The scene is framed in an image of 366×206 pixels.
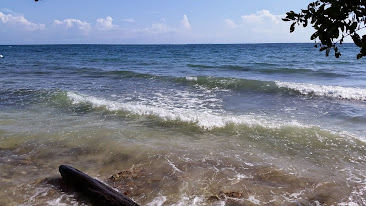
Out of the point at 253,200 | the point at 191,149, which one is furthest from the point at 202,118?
the point at 253,200

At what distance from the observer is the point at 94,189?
16.2 feet

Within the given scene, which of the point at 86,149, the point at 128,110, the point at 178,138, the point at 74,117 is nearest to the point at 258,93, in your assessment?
the point at 128,110

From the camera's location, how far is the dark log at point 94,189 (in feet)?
14.6

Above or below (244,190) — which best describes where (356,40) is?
above

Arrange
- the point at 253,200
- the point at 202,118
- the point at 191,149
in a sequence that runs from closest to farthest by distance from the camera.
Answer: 1. the point at 253,200
2. the point at 191,149
3. the point at 202,118

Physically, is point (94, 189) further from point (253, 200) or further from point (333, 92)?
point (333, 92)

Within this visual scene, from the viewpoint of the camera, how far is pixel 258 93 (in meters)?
15.6

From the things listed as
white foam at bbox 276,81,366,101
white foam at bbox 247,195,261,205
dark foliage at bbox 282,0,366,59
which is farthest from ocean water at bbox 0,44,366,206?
dark foliage at bbox 282,0,366,59

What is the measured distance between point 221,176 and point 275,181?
1.07 meters

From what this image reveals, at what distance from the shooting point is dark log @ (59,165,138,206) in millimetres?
4438

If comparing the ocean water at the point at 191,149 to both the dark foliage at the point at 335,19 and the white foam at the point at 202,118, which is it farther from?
the dark foliage at the point at 335,19

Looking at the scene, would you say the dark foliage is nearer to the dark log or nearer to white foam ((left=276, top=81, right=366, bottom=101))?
the dark log

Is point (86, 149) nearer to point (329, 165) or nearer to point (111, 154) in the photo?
point (111, 154)

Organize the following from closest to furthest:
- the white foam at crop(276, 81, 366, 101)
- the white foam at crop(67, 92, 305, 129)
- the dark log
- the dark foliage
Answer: the dark foliage
the dark log
the white foam at crop(67, 92, 305, 129)
the white foam at crop(276, 81, 366, 101)
